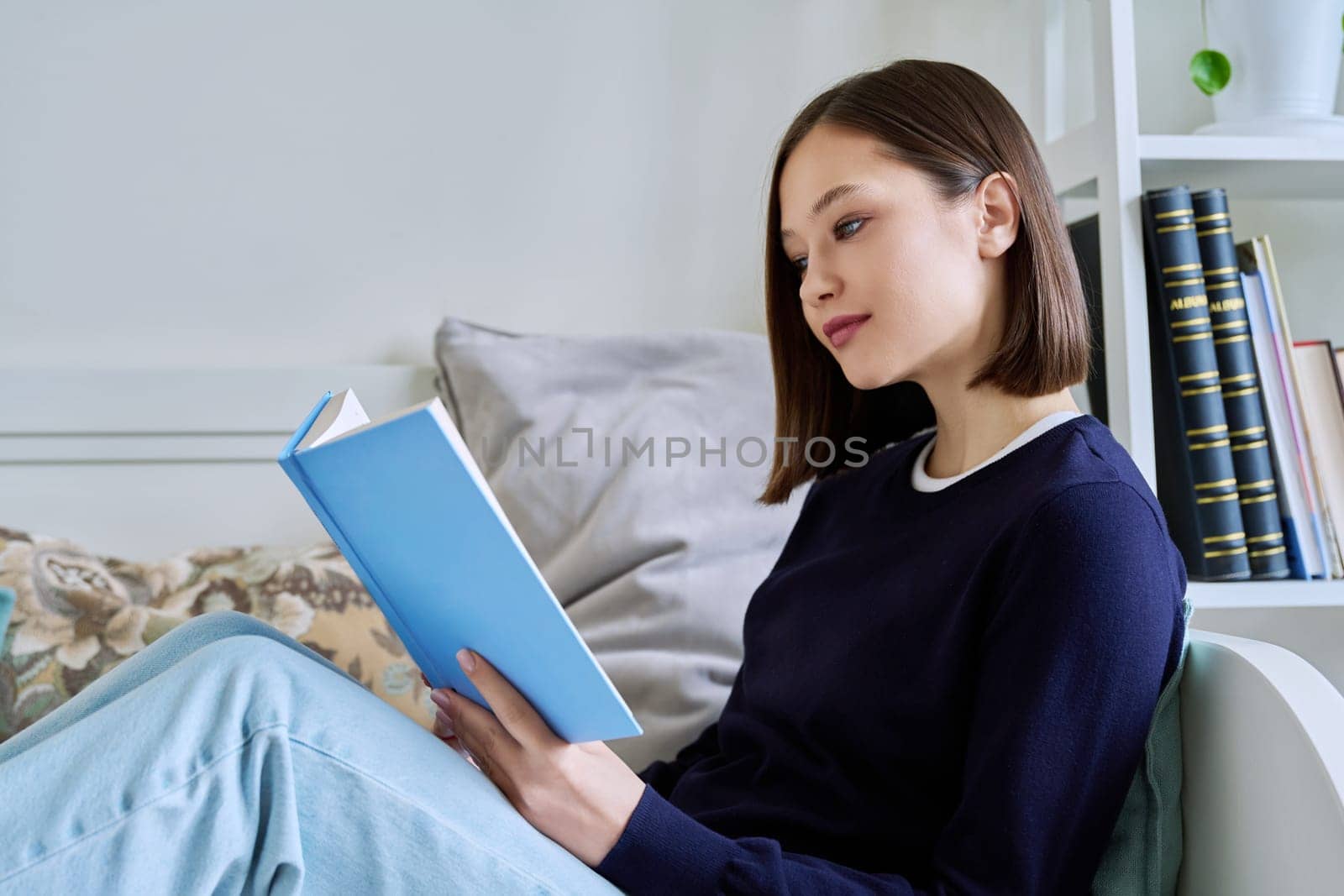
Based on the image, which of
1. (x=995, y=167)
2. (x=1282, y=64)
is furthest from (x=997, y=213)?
(x=1282, y=64)

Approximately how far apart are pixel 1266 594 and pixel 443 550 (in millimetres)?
894

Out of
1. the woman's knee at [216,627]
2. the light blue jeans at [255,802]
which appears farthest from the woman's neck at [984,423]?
the woman's knee at [216,627]

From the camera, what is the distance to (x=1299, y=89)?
125 centimetres

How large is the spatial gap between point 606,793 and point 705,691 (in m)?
0.41

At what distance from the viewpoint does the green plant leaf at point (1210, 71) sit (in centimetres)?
126

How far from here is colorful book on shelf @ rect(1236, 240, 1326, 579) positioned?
1.15 m

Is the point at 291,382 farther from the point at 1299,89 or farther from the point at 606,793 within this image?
the point at 1299,89

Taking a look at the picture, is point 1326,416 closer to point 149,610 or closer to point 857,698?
point 857,698

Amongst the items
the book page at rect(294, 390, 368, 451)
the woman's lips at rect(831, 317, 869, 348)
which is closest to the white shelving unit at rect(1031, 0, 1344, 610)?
the woman's lips at rect(831, 317, 869, 348)

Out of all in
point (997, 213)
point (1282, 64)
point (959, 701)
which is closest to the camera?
point (959, 701)

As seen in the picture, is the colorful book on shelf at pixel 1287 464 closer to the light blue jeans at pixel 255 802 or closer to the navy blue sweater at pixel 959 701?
the navy blue sweater at pixel 959 701

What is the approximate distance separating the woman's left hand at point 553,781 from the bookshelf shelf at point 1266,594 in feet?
2.29

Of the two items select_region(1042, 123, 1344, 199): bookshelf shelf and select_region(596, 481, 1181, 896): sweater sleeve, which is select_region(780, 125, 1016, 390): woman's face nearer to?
select_region(596, 481, 1181, 896): sweater sleeve

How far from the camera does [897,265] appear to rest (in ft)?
2.77
